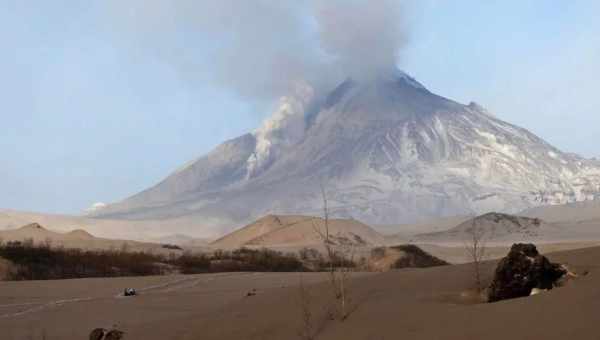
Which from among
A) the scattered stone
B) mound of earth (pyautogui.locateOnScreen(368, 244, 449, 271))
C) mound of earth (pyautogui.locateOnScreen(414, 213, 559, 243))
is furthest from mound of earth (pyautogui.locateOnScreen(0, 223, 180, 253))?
the scattered stone

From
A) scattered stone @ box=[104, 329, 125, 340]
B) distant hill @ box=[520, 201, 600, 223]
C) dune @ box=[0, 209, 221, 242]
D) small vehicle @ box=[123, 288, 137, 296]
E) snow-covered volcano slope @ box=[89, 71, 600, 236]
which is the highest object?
snow-covered volcano slope @ box=[89, 71, 600, 236]

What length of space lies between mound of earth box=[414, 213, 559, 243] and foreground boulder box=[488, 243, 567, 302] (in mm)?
45854

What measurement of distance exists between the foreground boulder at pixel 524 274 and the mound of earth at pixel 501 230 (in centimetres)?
4585

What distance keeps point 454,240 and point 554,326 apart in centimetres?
5212

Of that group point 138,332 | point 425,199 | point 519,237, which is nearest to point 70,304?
point 138,332

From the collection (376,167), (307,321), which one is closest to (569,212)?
(376,167)

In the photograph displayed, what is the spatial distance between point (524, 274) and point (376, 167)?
11714cm

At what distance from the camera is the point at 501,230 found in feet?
192

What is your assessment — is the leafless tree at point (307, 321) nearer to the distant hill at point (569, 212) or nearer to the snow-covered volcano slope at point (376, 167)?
the distant hill at point (569, 212)

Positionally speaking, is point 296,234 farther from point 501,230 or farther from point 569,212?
point 569,212

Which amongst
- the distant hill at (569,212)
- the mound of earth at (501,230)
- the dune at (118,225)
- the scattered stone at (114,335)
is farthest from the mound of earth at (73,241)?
the distant hill at (569,212)

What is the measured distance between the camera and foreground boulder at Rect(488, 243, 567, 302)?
6691 millimetres

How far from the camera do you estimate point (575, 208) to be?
79.1 meters

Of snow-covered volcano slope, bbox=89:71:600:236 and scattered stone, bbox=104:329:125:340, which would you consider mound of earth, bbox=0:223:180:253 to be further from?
snow-covered volcano slope, bbox=89:71:600:236
